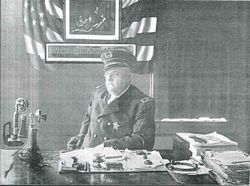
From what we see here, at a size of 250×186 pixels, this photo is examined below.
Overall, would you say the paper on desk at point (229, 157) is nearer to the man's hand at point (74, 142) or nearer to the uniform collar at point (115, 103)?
the uniform collar at point (115, 103)

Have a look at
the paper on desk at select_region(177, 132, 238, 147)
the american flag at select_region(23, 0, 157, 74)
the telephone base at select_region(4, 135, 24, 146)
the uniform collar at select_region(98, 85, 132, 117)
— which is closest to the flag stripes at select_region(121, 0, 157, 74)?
the american flag at select_region(23, 0, 157, 74)

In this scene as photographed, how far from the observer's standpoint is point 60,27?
2.24m

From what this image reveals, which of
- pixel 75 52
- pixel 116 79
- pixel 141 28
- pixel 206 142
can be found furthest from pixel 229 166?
pixel 75 52

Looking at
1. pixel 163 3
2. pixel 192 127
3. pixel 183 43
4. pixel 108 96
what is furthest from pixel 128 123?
pixel 163 3

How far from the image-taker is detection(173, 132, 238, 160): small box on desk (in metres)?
2.31

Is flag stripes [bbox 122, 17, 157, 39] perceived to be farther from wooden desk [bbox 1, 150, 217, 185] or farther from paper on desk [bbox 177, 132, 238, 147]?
wooden desk [bbox 1, 150, 217, 185]

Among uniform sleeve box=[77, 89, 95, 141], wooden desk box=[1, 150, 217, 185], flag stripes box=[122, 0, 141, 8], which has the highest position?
flag stripes box=[122, 0, 141, 8]

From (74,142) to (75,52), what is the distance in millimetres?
444

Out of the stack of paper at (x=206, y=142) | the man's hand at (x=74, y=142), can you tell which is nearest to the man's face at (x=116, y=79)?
the man's hand at (x=74, y=142)

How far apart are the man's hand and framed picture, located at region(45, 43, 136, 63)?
38 centimetres

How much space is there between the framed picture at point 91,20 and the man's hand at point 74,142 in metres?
0.50

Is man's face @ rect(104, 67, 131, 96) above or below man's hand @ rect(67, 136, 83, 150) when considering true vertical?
above

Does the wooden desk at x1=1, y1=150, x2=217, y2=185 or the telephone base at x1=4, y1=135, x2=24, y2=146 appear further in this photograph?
the telephone base at x1=4, y1=135, x2=24, y2=146

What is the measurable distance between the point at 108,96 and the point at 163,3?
54cm
